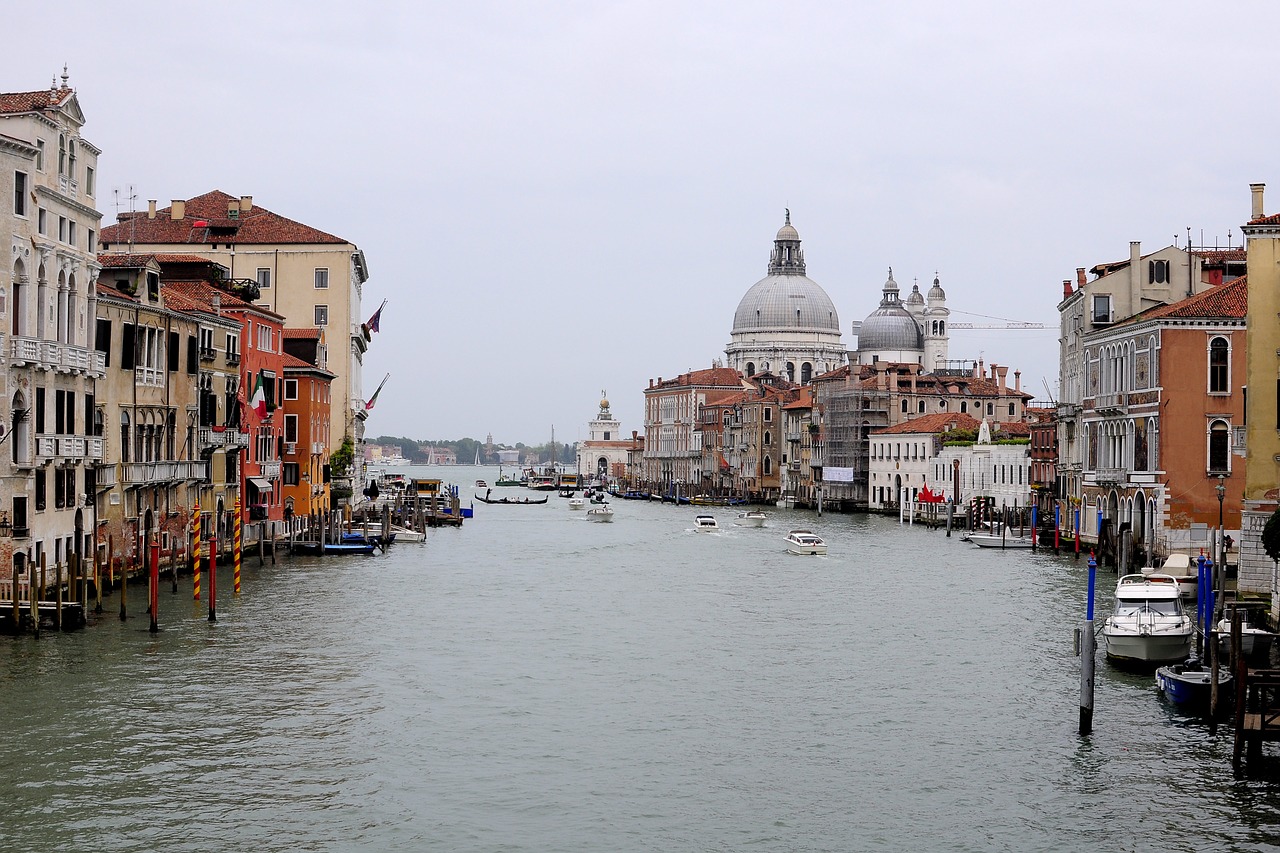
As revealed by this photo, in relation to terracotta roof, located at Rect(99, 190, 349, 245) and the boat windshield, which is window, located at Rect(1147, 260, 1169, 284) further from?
terracotta roof, located at Rect(99, 190, 349, 245)

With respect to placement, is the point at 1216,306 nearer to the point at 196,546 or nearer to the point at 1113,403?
the point at 1113,403

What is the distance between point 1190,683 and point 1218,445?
17.1 metres

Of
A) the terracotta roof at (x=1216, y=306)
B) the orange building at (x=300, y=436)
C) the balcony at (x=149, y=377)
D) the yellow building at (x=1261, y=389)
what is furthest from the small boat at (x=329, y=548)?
the yellow building at (x=1261, y=389)

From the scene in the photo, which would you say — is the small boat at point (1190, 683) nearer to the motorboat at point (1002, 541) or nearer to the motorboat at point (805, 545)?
the motorboat at point (805, 545)

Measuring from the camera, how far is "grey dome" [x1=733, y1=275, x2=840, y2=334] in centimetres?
11388

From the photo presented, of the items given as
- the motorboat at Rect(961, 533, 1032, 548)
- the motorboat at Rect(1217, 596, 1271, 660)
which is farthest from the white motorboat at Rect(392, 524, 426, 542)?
the motorboat at Rect(1217, 596, 1271, 660)

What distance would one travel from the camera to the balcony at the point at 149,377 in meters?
27.0

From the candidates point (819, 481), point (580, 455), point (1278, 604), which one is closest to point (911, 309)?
point (819, 481)

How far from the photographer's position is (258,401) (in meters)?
32.9

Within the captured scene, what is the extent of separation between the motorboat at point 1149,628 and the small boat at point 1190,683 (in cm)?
193

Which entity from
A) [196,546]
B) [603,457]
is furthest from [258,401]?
[603,457]

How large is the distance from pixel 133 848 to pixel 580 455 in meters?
123

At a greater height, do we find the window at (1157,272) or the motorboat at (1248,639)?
the window at (1157,272)

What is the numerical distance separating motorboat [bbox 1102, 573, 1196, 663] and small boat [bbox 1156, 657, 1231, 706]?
6.33 ft
